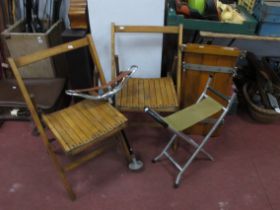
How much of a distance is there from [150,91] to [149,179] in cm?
58

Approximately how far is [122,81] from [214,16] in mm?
839

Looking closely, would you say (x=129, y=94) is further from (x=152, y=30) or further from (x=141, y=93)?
(x=152, y=30)

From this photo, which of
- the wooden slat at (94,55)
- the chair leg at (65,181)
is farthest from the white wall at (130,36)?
the chair leg at (65,181)

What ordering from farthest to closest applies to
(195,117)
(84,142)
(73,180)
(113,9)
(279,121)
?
1. (279,121)
2. (113,9)
3. (73,180)
4. (195,117)
5. (84,142)

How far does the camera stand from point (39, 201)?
1481 mm

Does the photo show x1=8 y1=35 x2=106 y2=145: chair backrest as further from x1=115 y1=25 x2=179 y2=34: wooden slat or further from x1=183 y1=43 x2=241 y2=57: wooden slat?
x1=183 y1=43 x2=241 y2=57: wooden slat

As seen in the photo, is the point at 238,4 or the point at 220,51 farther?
the point at 238,4

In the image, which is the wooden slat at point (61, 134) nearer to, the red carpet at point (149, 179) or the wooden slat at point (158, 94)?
the red carpet at point (149, 179)

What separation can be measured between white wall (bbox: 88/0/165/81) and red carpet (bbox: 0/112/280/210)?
1.88 feet

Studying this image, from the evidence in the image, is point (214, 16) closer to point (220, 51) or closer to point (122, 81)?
point (220, 51)

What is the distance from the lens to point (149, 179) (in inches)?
63.5

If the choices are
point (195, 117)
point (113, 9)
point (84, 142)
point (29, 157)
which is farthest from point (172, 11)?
point (29, 157)

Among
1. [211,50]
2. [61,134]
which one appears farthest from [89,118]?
[211,50]

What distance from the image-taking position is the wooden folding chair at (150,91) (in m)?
1.58
